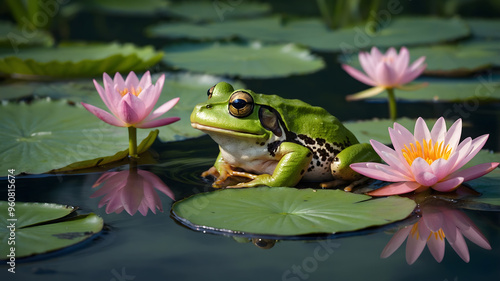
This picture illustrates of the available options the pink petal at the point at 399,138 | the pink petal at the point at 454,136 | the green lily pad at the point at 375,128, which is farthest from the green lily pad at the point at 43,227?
the green lily pad at the point at 375,128

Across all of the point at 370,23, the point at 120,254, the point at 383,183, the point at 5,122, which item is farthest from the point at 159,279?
the point at 370,23

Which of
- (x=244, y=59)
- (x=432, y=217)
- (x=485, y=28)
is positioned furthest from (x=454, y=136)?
(x=485, y=28)

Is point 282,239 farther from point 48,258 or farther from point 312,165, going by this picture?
point 48,258

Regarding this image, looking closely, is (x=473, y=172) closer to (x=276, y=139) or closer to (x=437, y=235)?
(x=437, y=235)

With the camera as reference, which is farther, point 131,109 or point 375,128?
point 375,128

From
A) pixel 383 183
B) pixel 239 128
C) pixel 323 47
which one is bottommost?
pixel 383 183
